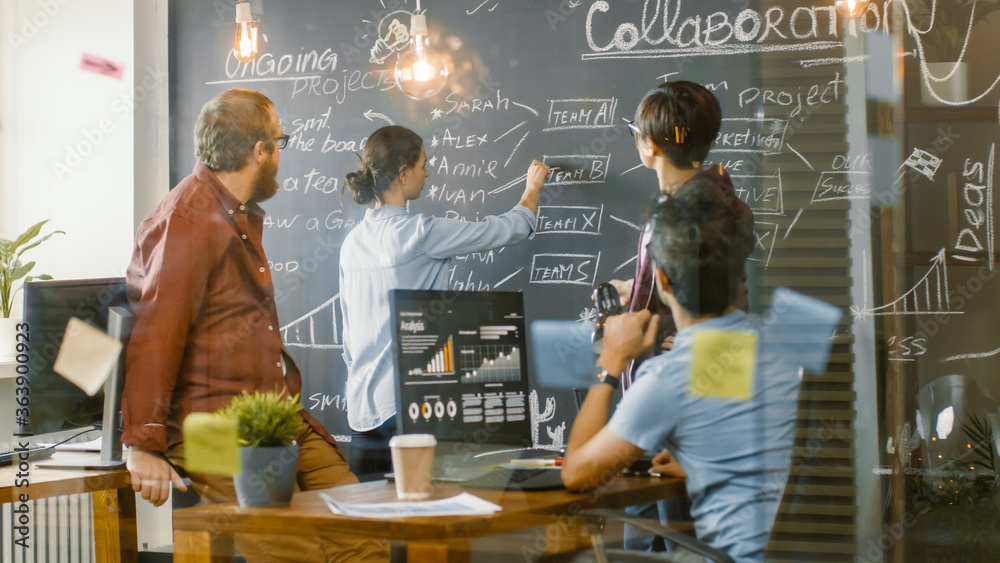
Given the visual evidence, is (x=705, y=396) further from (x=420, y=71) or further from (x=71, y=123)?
(x=71, y=123)

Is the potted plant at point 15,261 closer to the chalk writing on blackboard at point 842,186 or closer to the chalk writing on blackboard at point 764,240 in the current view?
the chalk writing on blackboard at point 764,240

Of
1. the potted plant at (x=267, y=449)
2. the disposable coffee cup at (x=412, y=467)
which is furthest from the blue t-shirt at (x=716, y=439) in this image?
the potted plant at (x=267, y=449)

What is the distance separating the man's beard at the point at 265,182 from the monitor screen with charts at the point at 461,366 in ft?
1.93

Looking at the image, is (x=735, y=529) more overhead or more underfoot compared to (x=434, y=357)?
more underfoot

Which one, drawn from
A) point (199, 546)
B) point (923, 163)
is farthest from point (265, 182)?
point (923, 163)

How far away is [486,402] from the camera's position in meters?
1.64

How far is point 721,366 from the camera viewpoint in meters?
1.44

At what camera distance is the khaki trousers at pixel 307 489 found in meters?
1.40

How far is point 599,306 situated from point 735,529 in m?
0.68

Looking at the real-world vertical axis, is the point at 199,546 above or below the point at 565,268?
below

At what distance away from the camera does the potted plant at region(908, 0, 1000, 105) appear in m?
1.68

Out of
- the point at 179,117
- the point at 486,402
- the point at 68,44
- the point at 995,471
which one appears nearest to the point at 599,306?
the point at 486,402

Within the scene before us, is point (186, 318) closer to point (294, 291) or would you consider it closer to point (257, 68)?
point (294, 291)

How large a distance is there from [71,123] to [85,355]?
68 centimetres
